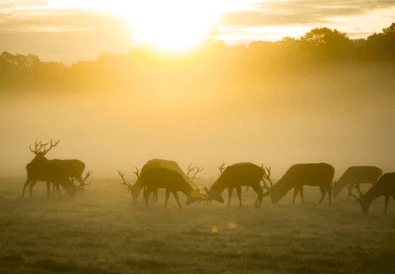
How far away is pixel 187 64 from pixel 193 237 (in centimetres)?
9519

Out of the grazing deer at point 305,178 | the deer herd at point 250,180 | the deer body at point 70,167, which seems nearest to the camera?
the deer herd at point 250,180

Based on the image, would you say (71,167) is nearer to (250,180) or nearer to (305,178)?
(250,180)

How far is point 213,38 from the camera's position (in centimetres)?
11306

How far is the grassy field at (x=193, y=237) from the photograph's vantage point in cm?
1647

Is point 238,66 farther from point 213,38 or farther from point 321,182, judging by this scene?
point 321,182

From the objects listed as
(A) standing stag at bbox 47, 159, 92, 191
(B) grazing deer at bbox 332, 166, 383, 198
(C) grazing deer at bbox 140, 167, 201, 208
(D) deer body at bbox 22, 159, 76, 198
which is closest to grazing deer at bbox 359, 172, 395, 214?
(B) grazing deer at bbox 332, 166, 383, 198

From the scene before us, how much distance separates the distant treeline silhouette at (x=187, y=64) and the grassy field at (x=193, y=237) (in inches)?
2774

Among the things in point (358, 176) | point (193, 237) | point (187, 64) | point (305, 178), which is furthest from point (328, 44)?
point (193, 237)

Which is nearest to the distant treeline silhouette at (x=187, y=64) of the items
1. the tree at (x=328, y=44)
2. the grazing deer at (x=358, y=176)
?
the tree at (x=328, y=44)

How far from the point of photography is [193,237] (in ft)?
64.6

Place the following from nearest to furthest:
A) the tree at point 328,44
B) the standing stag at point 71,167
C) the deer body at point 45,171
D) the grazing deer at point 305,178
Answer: the grazing deer at point 305,178
the deer body at point 45,171
the standing stag at point 71,167
the tree at point 328,44

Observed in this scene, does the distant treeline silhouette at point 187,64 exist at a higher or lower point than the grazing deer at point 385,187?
higher

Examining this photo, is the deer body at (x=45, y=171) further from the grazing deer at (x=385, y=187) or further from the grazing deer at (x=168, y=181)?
the grazing deer at (x=385, y=187)

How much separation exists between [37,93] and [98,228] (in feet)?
315
